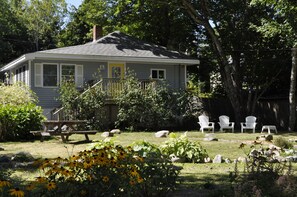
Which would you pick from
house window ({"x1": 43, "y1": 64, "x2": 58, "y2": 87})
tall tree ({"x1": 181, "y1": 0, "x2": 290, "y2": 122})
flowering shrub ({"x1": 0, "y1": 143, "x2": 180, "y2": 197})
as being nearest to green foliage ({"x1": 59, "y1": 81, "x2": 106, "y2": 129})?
house window ({"x1": 43, "y1": 64, "x2": 58, "y2": 87})

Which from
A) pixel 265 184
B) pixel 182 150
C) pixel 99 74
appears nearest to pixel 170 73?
pixel 99 74

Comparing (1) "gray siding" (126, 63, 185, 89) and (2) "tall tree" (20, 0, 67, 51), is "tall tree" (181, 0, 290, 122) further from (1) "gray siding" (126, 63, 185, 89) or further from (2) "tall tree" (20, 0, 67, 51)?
(2) "tall tree" (20, 0, 67, 51)

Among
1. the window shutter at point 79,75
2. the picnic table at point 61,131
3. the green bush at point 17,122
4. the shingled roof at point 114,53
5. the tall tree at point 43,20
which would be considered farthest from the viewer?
the tall tree at point 43,20

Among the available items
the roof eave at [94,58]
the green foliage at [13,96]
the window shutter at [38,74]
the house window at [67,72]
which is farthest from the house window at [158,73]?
the green foliage at [13,96]

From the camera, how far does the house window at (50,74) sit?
73.8ft

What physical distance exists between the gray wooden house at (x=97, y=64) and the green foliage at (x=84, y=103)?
4.70ft

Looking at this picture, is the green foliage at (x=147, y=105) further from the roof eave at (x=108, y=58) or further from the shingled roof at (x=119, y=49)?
the shingled roof at (x=119, y=49)

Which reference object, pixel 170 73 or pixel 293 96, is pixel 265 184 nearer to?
pixel 293 96

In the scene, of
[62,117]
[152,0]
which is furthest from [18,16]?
[62,117]

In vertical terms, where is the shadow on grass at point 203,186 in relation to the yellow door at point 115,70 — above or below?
below

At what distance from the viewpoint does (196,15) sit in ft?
79.4

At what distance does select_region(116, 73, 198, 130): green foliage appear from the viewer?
823 inches

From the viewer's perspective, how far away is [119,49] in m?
24.1

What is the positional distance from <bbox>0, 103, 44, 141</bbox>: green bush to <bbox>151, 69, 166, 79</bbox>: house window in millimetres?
9641
